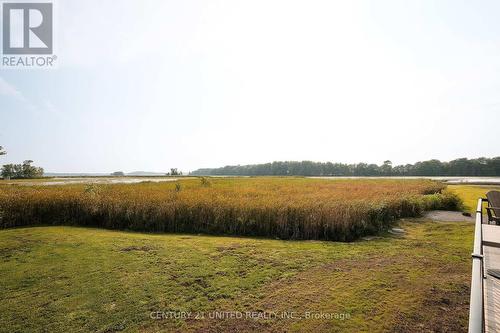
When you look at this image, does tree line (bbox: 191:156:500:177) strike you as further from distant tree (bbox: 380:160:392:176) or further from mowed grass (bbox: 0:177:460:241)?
mowed grass (bbox: 0:177:460:241)

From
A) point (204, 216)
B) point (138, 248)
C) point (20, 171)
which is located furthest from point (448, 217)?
point (20, 171)

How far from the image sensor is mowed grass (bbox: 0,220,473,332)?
358cm

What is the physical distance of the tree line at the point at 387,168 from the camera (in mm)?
77144

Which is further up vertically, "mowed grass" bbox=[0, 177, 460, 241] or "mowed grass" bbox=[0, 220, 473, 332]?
"mowed grass" bbox=[0, 177, 460, 241]

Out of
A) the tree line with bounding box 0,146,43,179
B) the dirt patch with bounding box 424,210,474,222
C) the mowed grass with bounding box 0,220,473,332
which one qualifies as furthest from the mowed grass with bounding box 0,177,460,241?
the tree line with bounding box 0,146,43,179

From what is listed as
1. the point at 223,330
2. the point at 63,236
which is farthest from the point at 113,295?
the point at 63,236

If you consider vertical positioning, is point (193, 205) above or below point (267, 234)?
above

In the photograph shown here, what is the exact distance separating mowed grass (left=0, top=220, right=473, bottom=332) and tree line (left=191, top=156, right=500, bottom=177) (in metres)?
91.4

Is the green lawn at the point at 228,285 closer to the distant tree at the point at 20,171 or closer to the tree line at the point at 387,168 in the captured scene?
the distant tree at the point at 20,171

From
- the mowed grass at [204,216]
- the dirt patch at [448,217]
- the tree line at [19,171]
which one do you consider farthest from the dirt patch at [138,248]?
the tree line at [19,171]

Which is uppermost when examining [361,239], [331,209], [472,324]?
[472,324]

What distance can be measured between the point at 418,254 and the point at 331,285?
3.17 m

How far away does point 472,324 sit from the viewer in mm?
1029

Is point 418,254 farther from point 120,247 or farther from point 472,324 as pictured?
point 120,247
